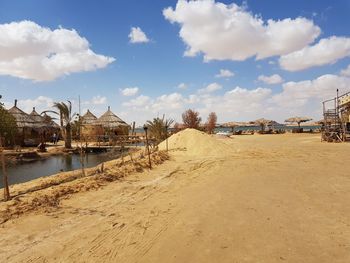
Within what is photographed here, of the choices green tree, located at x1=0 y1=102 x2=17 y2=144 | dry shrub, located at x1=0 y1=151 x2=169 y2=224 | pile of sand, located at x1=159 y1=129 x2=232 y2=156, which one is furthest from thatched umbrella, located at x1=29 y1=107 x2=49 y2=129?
dry shrub, located at x1=0 y1=151 x2=169 y2=224

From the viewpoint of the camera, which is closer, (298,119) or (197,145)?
(197,145)

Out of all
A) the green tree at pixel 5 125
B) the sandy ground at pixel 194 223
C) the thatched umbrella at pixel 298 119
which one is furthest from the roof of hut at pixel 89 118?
the sandy ground at pixel 194 223

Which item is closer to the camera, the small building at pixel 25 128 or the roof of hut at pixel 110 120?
the small building at pixel 25 128

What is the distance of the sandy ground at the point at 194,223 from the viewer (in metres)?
4.71

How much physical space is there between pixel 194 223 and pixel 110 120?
115 feet

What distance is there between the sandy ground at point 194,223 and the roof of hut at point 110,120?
98.6ft

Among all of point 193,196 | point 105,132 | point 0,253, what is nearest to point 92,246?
point 0,253

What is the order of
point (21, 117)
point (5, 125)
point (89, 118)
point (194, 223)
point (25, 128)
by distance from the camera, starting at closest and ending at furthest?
1. point (194, 223)
2. point (5, 125)
3. point (25, 128)
4. point (21, 117)
5. point (89, 118)

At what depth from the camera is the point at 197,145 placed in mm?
19906

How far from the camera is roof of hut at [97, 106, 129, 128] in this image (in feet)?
130

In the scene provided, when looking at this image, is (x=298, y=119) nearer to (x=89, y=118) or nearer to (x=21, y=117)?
(x=89, y=118)

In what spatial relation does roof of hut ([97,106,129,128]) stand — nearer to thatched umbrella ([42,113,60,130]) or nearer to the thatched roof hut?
thatched umbrella ([42,113,60,130])

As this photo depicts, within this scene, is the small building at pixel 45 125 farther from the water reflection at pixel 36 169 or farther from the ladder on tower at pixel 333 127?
the ladder on tower at pixel 333 127

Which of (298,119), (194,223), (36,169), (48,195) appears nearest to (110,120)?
(36,169)
